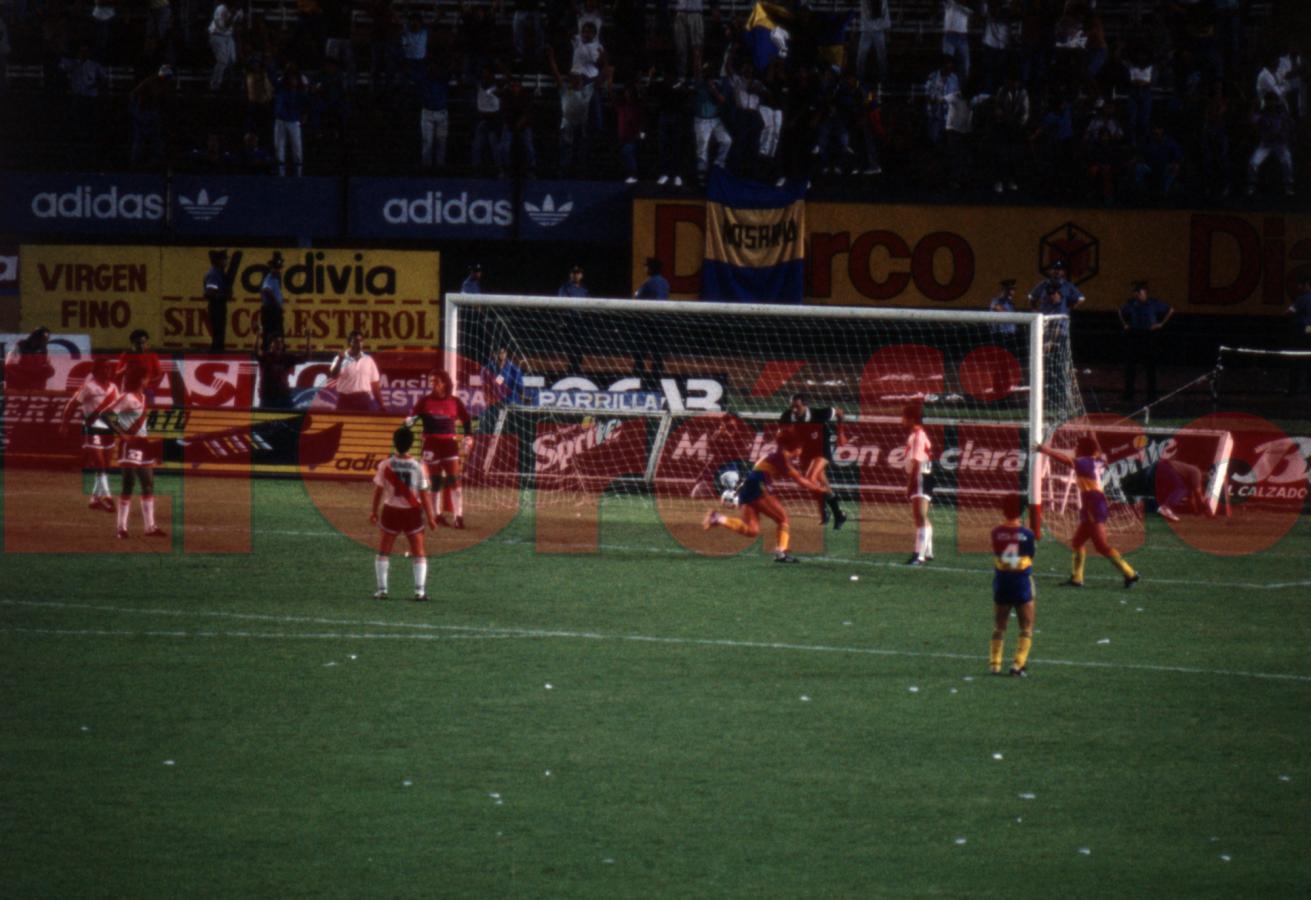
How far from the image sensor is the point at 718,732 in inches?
488

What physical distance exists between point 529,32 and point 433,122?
3.79m

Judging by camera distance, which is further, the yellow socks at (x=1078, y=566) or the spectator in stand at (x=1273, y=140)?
the spectator in stand at (x=1273, y=140)

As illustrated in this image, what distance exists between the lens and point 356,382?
27.2 meters

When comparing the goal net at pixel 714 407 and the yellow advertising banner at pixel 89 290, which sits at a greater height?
the yellow advertising banner at pixel 89 290

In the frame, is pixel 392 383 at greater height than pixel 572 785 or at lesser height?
greater

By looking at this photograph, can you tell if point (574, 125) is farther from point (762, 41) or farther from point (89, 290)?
point (89, 290)

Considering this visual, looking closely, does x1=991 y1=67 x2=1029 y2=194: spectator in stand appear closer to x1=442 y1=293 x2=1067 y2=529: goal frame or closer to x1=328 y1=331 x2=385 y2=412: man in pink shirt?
x1=442 y1=293 x2=1067 y2=529: goal frame

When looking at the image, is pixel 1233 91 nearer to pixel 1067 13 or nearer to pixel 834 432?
pixel 1067 13

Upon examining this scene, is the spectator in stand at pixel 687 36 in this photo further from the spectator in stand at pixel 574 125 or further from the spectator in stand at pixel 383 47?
the spectator in stand at pixel 383 47

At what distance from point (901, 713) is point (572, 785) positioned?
308 centimetres

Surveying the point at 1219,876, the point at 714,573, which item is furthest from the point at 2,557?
the point at 1219,876

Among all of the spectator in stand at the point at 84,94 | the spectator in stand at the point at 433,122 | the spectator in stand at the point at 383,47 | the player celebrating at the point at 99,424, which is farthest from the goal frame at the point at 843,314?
the spectator in stand at the point at 84,94

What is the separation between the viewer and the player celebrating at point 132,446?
811 inches

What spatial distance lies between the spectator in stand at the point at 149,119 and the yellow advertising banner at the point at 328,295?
6.82 feet
